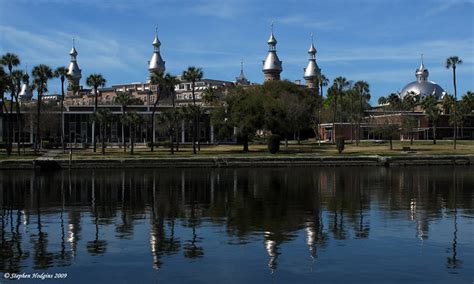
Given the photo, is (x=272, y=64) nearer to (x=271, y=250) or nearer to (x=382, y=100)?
(x=382, y=100)

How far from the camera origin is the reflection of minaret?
16312 mm

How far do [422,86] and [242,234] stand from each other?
18079cm

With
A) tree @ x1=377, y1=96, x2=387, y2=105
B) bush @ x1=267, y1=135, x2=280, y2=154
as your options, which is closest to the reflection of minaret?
bush @ x1=267, y1=135, x2=280, y2=154

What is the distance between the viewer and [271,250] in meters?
18.1

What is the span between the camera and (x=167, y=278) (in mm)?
15156

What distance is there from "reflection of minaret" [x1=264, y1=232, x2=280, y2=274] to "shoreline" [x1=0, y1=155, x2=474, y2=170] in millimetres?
43757

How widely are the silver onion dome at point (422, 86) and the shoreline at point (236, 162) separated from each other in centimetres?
12257

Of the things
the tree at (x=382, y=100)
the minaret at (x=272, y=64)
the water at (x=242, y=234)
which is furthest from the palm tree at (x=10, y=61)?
the tree at (x=382, y=100)

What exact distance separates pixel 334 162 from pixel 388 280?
5155 centimetres

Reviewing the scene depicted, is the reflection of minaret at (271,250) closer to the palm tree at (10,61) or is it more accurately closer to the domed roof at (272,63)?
the palm tree at (10,61)

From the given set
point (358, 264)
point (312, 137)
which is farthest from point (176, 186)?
point (312, 137)

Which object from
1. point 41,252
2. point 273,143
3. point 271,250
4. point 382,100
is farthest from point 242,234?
point 382,100

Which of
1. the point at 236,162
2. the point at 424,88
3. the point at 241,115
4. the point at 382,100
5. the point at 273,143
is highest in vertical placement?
the point at 424,88

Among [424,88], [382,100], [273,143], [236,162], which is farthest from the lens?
[424,88]
